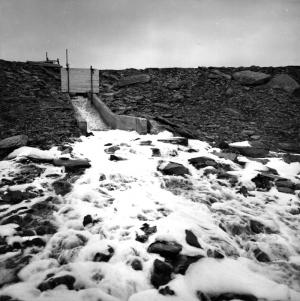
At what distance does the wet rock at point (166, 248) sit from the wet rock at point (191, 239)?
0.18m

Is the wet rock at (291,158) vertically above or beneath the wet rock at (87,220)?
above

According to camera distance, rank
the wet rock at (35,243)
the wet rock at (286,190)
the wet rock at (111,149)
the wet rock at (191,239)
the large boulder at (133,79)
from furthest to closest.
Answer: the large boulder at (133,79)
the wet rock at (111,149)
the wet rock at (286,190)
the wet rock at (191,239)
the wet rock at (35,243)

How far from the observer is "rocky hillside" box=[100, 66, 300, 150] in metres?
9.59

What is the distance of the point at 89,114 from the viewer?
12.1 m

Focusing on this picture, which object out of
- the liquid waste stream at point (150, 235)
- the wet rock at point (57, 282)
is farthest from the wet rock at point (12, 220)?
the wet rock at point (57, 282)

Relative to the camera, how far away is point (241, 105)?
12.1 metres

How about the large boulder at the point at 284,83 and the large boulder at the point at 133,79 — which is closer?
the large boulder at the point at 284,83

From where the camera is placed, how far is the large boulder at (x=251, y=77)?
13805mm

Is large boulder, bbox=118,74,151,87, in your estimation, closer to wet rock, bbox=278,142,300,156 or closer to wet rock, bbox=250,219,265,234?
wet rock, bbox=278,142,300,156

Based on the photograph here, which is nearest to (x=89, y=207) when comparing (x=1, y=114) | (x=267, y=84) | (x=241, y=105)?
(x=1, y=114)

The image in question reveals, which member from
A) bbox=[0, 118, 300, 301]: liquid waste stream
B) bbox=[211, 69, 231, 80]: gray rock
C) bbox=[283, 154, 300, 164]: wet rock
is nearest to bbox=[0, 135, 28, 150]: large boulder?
bbox=[0, 118, 300, 301]: liquid waste stream

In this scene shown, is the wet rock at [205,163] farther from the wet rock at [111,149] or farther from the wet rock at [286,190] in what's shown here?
the wet rock at [111,149]

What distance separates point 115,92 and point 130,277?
12.0 m

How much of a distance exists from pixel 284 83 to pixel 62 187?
44.1 feet
